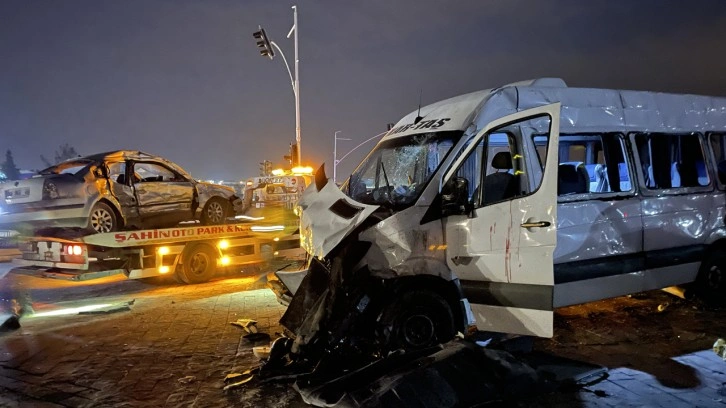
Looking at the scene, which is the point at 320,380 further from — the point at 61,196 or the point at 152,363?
the point at 61,196

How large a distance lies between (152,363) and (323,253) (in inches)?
87.7

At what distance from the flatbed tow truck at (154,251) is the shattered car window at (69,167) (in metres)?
Result: 1.01

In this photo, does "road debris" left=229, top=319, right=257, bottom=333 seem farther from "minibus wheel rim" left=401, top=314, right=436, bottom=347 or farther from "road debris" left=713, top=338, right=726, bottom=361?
"road debris" left=713, top=338, right=726, bottom=361

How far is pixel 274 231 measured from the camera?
10898mm

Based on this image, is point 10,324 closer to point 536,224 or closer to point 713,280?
point 536,224

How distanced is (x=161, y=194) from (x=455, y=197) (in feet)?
22.5

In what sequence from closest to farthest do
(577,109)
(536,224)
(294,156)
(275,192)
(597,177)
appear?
1. (536,224)
2. (577,109)
3. (597,177)
4. (275,192)
5. (294,156)

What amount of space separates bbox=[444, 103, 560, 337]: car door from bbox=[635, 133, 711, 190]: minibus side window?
1.69m

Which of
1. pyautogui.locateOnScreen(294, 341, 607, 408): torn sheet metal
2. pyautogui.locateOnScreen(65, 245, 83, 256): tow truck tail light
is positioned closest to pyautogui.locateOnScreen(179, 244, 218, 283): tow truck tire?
pyautogui.locateOnScreen(65, 245, 83, 256): tow truck tail light

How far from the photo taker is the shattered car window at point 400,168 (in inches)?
209

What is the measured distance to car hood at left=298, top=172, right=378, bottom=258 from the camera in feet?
15.8

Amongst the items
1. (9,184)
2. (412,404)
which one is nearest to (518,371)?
(412,404)

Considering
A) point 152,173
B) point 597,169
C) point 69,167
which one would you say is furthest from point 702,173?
point 69,167

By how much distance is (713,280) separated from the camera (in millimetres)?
6691
